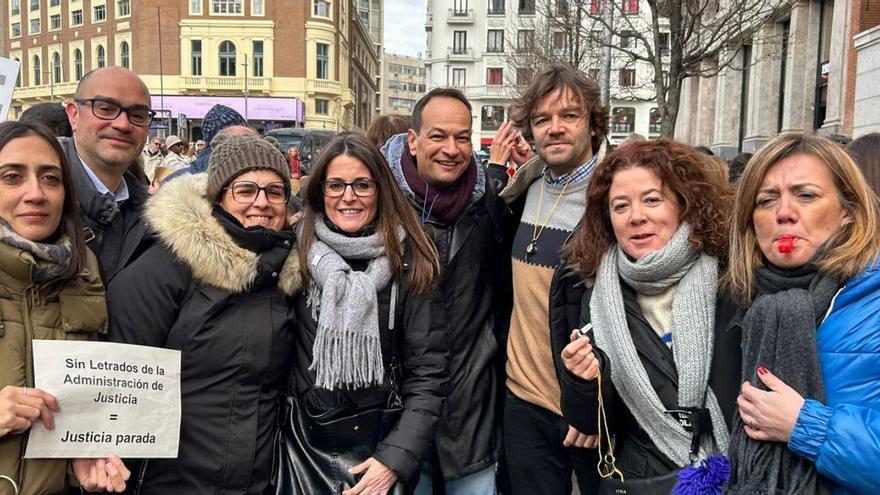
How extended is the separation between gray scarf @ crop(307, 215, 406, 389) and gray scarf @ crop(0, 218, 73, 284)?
3.03 ft

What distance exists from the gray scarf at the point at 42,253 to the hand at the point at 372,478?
1.35m

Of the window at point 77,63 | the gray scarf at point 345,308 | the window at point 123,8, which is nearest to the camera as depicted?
the gray scarf at point 345,308

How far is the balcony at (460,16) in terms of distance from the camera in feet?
199

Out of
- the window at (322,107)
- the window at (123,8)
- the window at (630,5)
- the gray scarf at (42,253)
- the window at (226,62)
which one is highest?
the window at (123,8)

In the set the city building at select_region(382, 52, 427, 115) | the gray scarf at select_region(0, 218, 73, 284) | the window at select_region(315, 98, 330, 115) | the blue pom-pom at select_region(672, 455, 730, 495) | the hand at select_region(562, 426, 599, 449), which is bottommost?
the hand at select_region(562, 426, 599, 449)

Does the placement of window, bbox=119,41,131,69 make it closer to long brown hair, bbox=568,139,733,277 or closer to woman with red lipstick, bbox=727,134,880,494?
long brown hair, bbox=568,139,733,277

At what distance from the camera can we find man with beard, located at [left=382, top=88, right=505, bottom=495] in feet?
10.3

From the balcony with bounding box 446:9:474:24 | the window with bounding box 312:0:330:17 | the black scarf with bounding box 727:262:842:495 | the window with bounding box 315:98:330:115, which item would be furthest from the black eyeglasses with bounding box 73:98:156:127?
the balcony with bounding box 446:9:474:24

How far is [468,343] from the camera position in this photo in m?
3.21

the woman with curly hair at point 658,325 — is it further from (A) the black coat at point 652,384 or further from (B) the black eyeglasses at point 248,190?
(B) the black eyeglasses at point 248,190

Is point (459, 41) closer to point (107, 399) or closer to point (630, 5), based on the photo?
point (630, 5)

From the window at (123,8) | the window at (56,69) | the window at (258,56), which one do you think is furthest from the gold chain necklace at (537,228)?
the window at (56,69)

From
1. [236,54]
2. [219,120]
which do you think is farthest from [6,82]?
[236,54]

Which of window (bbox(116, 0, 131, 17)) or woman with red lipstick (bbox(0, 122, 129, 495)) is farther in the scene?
window (bbox(116, 0, 131, 17))
